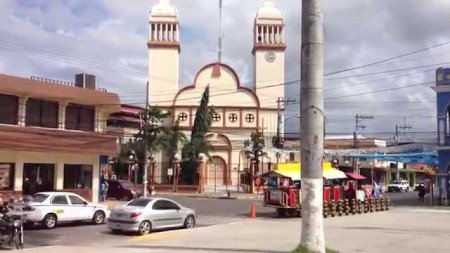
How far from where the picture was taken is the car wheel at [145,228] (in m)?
23.2

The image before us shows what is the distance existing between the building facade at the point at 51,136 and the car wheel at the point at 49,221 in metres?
7.19

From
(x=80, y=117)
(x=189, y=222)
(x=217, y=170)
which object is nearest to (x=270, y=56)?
(x=217, y=170)

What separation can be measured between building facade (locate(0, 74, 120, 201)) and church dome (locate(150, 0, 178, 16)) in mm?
45996

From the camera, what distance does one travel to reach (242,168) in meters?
75.6

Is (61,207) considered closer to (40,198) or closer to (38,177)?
(40,198)

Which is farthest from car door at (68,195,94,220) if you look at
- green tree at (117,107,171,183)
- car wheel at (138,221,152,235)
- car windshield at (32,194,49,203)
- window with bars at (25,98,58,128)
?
green tree at (117,107,171,183)

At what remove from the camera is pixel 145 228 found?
924 inches

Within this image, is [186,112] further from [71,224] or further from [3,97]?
[71,224]

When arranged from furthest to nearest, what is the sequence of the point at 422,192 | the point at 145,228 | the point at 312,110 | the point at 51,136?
the point at 422,192 < the point at 51,136 < the point at 145,228 < the point at 312,110

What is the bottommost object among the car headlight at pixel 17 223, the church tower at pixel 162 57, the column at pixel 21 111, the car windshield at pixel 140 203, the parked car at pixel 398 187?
the car headlight at pixel 17 223

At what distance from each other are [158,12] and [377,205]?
5197 centimetres

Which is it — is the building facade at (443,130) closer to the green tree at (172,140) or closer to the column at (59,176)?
the column at (59,176)

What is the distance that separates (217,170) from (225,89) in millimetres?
10216

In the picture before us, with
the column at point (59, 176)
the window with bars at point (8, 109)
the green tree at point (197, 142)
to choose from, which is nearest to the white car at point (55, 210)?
the window with bars at point (8, 109)
